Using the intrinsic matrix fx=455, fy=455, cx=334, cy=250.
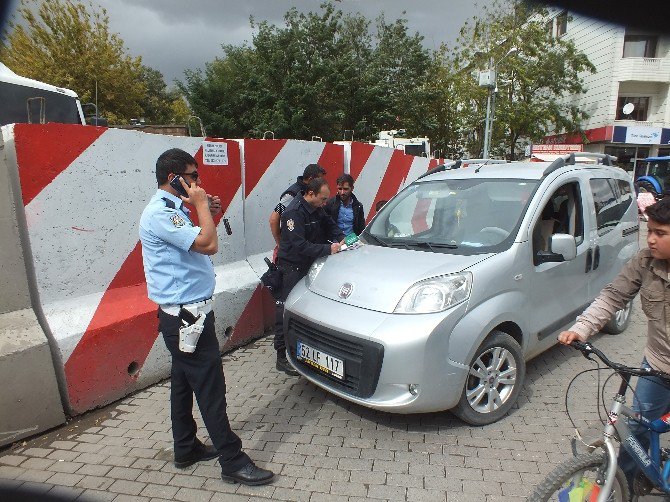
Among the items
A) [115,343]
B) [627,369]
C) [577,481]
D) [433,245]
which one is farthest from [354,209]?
[577,481]

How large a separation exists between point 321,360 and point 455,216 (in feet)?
5.51

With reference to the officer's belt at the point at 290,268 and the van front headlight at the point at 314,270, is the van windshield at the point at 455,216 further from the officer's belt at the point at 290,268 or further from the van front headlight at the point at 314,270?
the officer's belt at the point at 290,268

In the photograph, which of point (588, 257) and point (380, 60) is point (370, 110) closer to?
point (380, 60)

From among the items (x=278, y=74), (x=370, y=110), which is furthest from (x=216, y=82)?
(x=370, y=110)

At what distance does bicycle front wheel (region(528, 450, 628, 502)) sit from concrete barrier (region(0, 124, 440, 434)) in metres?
2.88

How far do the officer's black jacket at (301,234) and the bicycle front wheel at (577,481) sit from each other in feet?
7.55

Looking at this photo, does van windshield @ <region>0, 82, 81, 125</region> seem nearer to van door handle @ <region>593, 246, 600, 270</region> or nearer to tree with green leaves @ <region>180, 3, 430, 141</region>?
van door handle @ <region>593, 246, 600, 270</region>

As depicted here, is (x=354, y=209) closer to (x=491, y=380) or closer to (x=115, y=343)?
(x=491, y=380)

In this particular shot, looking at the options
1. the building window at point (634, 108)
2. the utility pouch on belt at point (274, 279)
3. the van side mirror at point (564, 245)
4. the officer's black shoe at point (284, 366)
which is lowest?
the officer's black shoe at point (284, 366)

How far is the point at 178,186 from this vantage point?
2477 millimetres

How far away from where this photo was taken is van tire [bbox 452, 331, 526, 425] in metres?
3.05

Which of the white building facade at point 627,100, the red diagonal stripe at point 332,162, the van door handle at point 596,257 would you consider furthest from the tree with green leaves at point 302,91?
the van door handle at point 596,257

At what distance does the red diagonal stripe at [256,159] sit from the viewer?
4652 mm

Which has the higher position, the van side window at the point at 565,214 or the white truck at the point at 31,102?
the white truck at the point at 31,102
